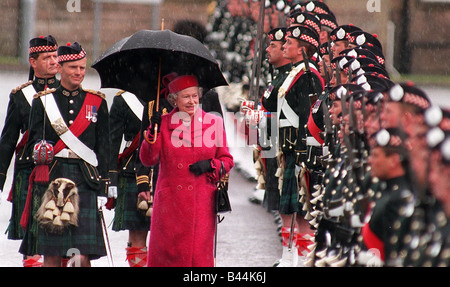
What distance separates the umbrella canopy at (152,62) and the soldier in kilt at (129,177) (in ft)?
2.74

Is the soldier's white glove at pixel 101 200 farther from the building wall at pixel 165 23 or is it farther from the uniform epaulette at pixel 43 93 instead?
the building wall at pixel 165 23

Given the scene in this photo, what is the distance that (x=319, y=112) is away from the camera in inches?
304

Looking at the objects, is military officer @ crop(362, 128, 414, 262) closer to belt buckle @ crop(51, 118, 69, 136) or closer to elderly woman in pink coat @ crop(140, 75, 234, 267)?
elderly woman in pink coat @ crop(140, 75, 234, 267)

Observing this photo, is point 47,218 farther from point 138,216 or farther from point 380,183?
point 380,183

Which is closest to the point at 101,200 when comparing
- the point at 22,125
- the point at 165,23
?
the point at 22,125

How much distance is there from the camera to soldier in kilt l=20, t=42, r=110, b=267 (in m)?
7.21

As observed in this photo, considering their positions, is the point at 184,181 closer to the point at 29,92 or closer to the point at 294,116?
the point at 29,92

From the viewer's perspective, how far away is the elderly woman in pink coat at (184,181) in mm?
6551

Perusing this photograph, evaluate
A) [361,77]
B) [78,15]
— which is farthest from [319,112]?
[78,15]

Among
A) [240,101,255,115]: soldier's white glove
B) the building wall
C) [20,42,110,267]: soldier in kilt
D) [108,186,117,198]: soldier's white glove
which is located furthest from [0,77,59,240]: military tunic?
the building wall

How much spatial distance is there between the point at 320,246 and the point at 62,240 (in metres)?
2.07

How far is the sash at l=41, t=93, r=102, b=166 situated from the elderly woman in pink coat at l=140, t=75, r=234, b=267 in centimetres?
88

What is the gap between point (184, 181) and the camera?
6.58m

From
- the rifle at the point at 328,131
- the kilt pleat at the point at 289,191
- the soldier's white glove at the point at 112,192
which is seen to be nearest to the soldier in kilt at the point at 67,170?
the soldier's white glove at the point at 112,192
